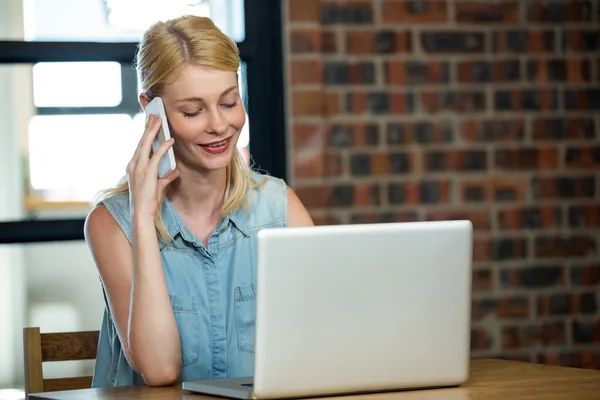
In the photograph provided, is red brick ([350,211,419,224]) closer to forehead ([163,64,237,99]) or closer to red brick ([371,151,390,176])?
red brick ([371,151,390,176])

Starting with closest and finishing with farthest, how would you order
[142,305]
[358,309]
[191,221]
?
[358,309], [142,305], [191,221]

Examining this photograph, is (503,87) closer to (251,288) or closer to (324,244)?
(251,288)

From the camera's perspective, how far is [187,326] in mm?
2281

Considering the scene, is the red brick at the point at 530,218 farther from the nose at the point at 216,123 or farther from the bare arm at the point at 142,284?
the bare arm at the point at 142,284

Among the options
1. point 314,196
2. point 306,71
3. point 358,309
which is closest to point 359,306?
point 358,309

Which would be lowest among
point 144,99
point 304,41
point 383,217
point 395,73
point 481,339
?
point 481,339

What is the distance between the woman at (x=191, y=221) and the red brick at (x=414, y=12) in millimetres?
1040

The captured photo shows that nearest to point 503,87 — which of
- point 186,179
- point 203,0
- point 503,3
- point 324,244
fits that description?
point 503,3

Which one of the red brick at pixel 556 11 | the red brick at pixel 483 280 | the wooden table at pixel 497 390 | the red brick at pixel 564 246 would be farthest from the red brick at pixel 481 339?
the wooden table at pixel 497 390

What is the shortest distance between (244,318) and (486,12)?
5.13 feet

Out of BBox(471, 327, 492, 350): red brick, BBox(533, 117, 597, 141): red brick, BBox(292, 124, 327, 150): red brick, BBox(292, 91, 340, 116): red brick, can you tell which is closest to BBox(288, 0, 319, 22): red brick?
BBox(292, 91, 340, 116): red brick

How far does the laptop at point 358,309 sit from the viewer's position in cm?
163

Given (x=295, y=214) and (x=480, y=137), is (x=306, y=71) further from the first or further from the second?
(x=295, y=214)

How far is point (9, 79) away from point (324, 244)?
74.3 inches
